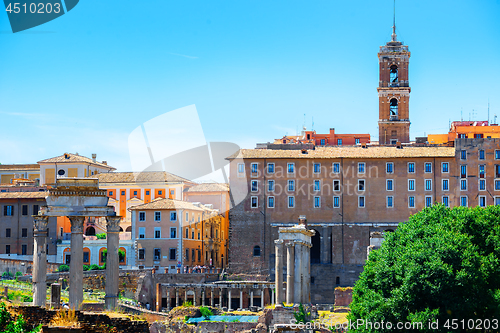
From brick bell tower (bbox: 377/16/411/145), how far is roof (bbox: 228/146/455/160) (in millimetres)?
14644

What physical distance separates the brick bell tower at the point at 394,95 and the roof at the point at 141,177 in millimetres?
24272

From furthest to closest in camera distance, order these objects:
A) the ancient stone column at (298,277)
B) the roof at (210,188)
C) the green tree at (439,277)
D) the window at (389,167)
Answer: the roof at (210,188)
the window at (389,167)
the ancient stone column at (298,277)
the green tree at (439,277)

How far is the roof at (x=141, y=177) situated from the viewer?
277 feet

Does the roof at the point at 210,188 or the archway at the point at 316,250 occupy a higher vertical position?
the roof at the point at 210,188

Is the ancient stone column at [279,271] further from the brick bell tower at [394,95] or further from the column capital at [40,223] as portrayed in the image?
the brick bell tower at [394,95]

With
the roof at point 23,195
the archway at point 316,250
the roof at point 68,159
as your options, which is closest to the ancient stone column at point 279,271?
the archway at point 316,250

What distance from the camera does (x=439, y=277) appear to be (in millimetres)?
31141

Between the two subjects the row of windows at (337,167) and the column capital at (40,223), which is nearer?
the column capital at (40,223)

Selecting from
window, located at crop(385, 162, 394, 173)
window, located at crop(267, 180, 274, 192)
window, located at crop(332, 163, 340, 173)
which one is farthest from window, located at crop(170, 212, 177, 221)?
window, located at crop(385, 162, 394, 173)

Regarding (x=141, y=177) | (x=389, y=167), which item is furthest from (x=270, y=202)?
(x=141, y=177)

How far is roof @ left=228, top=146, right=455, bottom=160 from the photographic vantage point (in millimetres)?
69688

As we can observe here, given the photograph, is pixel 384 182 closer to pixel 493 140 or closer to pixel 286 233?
pixel 493 140

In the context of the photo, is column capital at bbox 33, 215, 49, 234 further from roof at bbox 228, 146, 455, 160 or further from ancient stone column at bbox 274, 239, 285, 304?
roof at bbox 228, 146, 455, 160

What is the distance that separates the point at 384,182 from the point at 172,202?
1991cm
